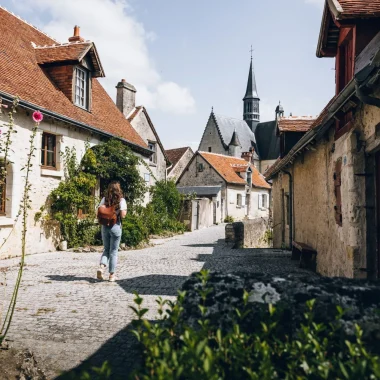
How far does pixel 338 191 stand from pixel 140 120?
57.6 ft

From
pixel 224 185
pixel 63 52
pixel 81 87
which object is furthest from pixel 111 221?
→ pixel 224 185

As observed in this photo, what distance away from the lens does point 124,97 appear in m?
21.7

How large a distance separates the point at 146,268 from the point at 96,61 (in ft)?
28.7

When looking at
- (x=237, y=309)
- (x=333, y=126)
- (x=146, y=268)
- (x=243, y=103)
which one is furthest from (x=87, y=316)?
(x=243, y=103)

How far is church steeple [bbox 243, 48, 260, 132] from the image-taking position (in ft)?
205

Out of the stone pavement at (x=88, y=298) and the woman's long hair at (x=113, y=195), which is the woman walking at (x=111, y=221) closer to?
the woman's long hair at (x=113, y=195)

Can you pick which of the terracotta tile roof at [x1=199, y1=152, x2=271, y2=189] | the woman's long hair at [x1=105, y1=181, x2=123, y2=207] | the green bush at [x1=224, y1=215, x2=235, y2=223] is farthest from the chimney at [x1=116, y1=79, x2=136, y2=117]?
the woman's long hair at [x1=105, y1=181, x2=123, y2=207]

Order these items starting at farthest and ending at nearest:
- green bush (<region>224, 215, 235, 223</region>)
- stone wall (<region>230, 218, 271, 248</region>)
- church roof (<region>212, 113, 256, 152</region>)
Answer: church roof (<region>212, 113, 256, 152</region>) → green bush (<region>224, 215, 235, 223</region>) → stone wall (<region>230, 218, 271, 248</region>)

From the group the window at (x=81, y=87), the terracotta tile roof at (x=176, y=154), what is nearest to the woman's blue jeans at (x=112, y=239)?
the window at (x=81, y=87)

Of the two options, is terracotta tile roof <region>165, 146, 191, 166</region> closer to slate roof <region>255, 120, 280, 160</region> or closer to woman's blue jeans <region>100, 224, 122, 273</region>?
slate roof <region>255, 120, 280, 160</region>

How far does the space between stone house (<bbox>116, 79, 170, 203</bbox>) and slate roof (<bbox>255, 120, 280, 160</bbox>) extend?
109 feet

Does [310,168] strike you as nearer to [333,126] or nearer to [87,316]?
[333,126]

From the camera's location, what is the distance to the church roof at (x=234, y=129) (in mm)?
53406

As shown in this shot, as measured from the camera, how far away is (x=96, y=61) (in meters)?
14.2
